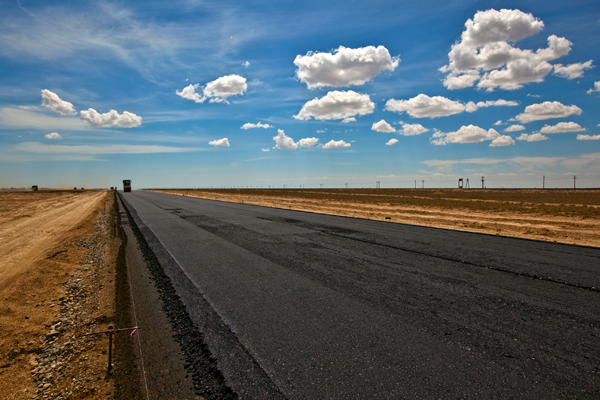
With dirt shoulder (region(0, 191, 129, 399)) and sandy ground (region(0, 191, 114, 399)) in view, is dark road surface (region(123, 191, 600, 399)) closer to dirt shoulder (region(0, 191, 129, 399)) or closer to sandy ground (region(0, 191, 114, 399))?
dirt shoulder (region(0, 191, 129, 399))

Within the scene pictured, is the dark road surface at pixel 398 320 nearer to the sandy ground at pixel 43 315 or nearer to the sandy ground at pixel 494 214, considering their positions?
the sandy ground at pixel 43 315

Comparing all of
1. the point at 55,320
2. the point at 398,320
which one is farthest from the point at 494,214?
the point at 55,320

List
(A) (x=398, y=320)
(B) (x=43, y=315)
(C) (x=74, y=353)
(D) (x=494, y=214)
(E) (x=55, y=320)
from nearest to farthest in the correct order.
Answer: (C) (x=74, y=353) → (A) (x=398, y=320) → (E) (x=55, y=320) → (B) (x=43, y=315) → (D) (x=494, y=214)

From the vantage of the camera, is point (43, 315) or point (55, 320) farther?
point (43, 315)

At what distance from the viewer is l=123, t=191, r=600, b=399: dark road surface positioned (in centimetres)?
288

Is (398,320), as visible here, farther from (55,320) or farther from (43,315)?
(43,315)

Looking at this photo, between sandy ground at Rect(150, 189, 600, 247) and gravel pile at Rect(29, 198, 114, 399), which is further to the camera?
sandy ground at Rect(150, 189, 600, 247)

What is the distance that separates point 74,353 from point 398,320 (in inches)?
150

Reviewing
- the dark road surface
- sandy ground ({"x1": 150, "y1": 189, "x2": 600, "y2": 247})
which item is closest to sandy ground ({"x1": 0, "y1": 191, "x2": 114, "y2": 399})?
the dark road surface

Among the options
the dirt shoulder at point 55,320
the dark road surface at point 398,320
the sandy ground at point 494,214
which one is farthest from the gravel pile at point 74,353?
the sandy ground at point 494,214

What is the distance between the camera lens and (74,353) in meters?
3.53

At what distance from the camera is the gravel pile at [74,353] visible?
2.93 meters

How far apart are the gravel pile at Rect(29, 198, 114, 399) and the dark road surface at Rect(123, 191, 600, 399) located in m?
1.09

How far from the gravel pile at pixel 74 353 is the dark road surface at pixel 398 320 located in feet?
3.57
